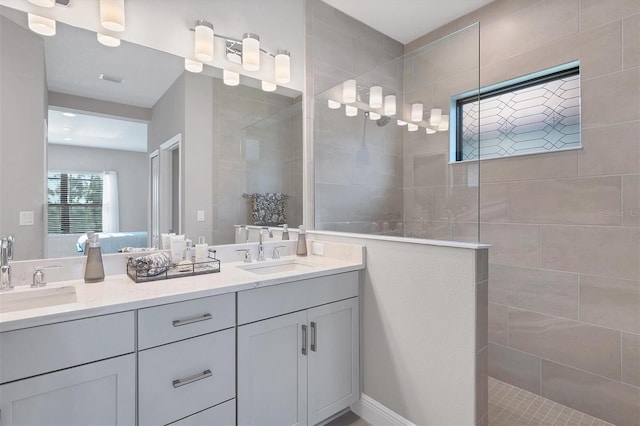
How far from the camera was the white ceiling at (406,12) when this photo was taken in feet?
8.49

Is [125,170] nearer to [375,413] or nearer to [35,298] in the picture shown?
[35,298]

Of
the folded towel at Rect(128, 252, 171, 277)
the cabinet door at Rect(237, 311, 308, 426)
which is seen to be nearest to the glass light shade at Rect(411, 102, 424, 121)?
the cabinet door at Rect(237, 311, 308, 426)

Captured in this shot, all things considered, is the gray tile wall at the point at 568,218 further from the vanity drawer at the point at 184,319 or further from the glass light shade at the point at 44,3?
the glass light shade at the point at 44,3

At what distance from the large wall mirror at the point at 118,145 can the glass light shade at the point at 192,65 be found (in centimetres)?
3

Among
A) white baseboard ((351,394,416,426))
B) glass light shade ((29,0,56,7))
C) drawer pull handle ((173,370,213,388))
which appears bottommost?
white baseboard ((351,394,416,426))

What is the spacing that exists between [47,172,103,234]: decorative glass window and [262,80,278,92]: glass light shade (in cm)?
116

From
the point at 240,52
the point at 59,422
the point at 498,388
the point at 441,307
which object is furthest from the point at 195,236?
the point at 498,388

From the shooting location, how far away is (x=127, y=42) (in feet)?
5.58

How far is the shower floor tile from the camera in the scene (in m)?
1.95

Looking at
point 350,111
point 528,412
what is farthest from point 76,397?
point 528,412

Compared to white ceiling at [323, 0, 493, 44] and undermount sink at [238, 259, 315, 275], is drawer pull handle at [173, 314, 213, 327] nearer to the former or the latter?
undermount sink at [238, 259, 315, 275]

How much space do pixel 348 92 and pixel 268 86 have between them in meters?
0.64

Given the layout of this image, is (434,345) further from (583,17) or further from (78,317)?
(583,17)

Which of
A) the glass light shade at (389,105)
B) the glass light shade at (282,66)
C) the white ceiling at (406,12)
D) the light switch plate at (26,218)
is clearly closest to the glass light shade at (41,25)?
the light switch plate at (26,218)
